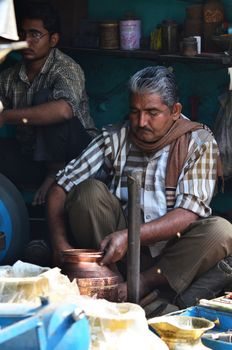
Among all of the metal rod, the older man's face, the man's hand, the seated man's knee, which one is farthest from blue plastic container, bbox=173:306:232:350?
the older man's face

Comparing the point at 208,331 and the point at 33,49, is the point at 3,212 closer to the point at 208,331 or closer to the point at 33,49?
the point at 33,49

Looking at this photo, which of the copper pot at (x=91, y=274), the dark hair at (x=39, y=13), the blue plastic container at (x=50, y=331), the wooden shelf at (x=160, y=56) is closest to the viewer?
the blue plastic container at (x=50, y=331)

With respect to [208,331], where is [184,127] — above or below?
above

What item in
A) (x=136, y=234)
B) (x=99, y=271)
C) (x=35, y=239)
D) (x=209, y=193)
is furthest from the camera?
(x=35, y=239)

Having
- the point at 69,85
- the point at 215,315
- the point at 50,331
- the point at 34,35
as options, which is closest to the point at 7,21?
the point at 50,331

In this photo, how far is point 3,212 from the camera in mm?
6109

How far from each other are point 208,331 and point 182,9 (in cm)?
305

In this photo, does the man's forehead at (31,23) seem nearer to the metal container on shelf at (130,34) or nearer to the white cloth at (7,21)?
the metal container on shelf at (130,34)

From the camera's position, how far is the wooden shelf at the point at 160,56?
6621mm

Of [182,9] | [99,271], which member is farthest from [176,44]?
[99,271]

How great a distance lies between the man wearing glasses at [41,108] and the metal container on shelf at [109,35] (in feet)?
1.47

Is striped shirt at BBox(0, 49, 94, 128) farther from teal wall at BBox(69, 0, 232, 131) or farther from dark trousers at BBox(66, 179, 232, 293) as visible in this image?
dark trousers at BBox(66, 179, 232, 293)

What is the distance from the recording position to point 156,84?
19.0 feet

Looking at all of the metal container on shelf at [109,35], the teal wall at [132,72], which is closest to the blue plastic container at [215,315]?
the teal wall at [132,72]
